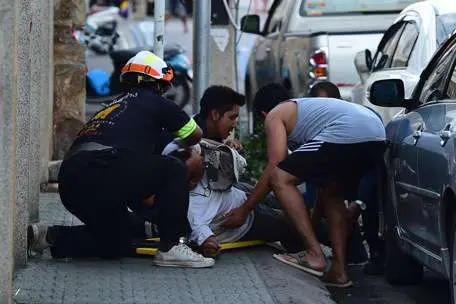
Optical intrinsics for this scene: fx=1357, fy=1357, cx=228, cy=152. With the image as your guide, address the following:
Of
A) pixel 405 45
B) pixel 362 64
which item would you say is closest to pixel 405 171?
pixel 405 45

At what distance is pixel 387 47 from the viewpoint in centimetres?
1184

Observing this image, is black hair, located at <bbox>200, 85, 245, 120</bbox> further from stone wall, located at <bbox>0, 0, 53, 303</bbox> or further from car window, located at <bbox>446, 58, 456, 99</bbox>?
car window, located at <bbox>446, 58, 456, 99</bbox>

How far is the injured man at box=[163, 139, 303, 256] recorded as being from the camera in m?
8.62

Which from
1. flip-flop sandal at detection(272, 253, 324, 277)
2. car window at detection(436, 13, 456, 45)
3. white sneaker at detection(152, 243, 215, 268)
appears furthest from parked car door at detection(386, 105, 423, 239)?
car window at detection(436, 13, 456, 45)

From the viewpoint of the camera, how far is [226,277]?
7.96 meters

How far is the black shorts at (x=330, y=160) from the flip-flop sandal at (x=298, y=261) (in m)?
0.53

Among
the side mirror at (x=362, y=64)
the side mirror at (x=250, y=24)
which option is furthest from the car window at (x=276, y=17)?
the side mirror at (x=362, y=64)

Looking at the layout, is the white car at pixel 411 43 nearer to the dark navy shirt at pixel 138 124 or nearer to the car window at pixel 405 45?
the car window at pixel 405 45

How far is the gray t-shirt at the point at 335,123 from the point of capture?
8.34 meters

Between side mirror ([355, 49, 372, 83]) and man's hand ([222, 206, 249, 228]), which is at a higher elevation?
side mirror ([355, 49, 372, 83])

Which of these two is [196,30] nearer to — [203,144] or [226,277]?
[203,144]

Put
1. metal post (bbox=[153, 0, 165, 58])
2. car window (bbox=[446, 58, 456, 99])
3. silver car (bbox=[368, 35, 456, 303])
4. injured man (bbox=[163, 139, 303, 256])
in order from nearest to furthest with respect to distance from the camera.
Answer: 1. silver car (bbox=[368, 35, 456, 303])
2. car window (bbox=[446, 58, 456, 99])
3. injured man (bbox=[163, 139, 303, 256])
4. metal post (bbox=[153, 0, 165, 58])

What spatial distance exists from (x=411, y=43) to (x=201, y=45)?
1716 millimetres

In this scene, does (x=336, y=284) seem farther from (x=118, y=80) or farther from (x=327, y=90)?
(x=118, y=80)
